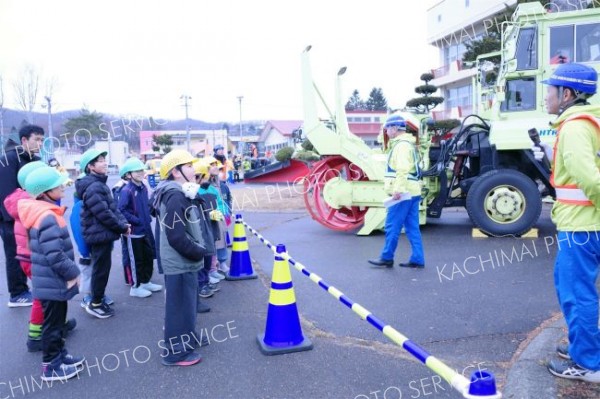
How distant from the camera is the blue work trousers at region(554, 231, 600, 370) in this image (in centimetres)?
299

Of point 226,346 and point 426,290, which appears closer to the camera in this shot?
point 226,346

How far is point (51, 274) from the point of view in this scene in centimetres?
358

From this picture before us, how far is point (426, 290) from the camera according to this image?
5359mm

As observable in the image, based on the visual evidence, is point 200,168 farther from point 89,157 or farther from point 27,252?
point 27,252

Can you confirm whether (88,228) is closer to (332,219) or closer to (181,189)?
(181,189)

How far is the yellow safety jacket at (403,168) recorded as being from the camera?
19.4ft

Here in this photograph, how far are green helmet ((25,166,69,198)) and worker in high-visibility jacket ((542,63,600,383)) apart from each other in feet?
11.8

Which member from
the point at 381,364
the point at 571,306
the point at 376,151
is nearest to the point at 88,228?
the point at 381,364

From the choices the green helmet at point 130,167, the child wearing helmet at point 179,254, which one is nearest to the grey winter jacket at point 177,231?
the child wearing helmet at point 179,254

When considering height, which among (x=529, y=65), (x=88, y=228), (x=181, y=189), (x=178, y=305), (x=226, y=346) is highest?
(x=529, y=65)

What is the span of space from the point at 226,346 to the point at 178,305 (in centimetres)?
58

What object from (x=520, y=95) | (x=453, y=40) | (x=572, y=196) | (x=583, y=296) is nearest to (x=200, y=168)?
(x=572, y=196)

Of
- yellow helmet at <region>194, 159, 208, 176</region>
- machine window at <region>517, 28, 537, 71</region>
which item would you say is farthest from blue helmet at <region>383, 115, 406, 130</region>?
machine window at <region>517, 28, 537, 71</region>

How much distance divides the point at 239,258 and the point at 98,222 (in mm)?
1867
